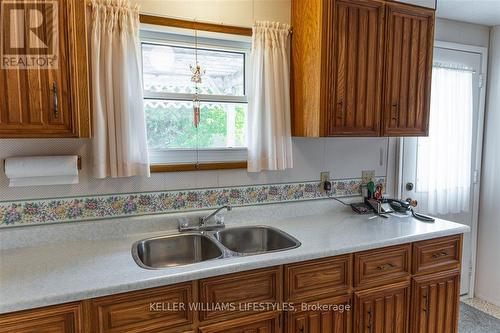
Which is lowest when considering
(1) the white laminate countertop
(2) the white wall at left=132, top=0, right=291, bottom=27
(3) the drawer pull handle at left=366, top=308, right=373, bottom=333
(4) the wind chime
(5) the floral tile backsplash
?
(3) the drawer pull handle at left=366, top=308, right=373, bottom=333

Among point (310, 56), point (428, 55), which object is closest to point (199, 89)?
point (310, 56)

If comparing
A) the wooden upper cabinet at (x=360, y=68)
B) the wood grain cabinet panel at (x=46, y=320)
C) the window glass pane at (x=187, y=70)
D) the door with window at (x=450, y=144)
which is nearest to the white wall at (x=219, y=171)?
the wooden upper cabinet at (x=360, y=68)

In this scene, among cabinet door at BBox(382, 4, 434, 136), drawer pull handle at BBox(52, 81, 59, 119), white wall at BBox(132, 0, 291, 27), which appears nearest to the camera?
drawer pull handle at BBox(52, 81, 59, 119)

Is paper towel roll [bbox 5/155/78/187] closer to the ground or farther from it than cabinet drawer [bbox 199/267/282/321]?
farther from it

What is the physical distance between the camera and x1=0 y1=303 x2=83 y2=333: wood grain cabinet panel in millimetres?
1177

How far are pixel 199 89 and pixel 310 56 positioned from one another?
2.26ft

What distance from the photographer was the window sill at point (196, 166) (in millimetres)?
1941

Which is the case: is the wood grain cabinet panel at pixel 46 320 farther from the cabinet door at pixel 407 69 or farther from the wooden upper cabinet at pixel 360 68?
the cabinet door at pixel 407 69

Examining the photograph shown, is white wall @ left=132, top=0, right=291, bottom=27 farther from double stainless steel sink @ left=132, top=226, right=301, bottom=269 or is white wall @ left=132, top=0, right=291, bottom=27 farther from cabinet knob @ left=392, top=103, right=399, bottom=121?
double stainless steel sink @ left=132, top=226, right=301, bottom=269

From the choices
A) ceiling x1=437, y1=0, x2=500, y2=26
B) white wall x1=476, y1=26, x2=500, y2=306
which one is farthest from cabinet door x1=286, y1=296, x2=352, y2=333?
ceiling x1=437, y1=0, x2=500, y2=26

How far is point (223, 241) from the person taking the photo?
2.00 m

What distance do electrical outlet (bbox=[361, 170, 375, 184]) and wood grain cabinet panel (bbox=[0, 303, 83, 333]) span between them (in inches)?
77.8

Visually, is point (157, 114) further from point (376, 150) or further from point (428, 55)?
point (428, 55)

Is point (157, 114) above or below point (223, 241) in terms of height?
above
